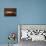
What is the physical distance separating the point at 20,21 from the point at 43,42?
113 cm

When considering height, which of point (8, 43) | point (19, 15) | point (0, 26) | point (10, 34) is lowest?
point (8, 43)

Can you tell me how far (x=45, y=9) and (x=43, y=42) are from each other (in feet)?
4.06

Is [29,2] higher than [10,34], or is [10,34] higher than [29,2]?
[29,2]

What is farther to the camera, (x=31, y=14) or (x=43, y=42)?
(x=31, y=14)

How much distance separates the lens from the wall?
4.57m

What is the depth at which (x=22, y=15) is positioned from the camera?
4605 mm

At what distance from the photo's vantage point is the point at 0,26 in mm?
4559

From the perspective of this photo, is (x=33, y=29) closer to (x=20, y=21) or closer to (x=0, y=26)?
(x=20, y=21)

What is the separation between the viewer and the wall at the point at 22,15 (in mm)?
4570

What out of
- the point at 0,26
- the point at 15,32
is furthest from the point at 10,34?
the point at 0,26

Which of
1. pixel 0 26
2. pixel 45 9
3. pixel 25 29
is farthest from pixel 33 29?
pixel 0 26

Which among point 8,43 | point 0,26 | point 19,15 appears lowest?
point 8,43

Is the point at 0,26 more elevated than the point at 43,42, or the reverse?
the point at 0,26

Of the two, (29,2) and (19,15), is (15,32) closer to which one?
(19,15)
